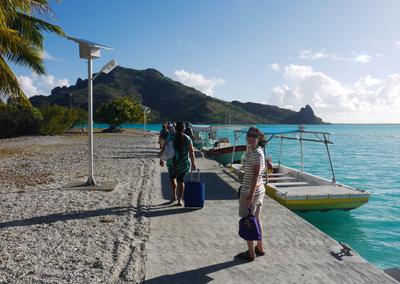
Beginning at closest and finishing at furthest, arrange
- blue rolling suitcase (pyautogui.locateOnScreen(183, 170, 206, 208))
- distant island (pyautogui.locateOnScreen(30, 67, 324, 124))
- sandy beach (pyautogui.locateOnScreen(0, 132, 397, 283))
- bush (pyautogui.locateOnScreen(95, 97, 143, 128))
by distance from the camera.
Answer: sandy beach (pyautogui.locateOnScreen(0, 132, 397, 283)) → blue rolling suitcase (pyautogui.locateOnScreen(183, 170, 206, 208)) → bush (pyautogui.locateOnScreen(95, 97, 143, 128)) → distant island (pyautogui.locateOnScreen(30, 67, 324, 124))

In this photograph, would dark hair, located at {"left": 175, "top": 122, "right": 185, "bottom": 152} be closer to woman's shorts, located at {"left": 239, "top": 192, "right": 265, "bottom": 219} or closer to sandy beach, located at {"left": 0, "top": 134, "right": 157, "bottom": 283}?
sandy beach, located at {"left": 0, "top": 134, "right": 157, "bottom": 283}

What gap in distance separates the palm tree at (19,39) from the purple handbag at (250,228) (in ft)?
26.8

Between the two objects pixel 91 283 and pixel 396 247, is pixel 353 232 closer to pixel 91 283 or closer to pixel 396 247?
pixel 396 247

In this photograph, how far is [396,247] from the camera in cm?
968

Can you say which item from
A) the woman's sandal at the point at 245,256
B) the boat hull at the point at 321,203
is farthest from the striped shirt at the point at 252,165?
the boat hull at the point at 321,203

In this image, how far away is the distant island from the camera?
142875 millimetres

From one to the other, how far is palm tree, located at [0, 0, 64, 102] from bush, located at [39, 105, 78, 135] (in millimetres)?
29049

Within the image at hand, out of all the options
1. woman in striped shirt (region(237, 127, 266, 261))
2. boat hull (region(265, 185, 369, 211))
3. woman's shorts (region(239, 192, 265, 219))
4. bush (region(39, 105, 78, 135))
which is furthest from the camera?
bush (region(39, 105, 78, 135))

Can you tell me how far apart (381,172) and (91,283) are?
92.1 feet

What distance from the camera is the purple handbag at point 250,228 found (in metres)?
4.62

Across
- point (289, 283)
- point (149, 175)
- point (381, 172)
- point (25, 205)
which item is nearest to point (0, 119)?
point (149, 175)

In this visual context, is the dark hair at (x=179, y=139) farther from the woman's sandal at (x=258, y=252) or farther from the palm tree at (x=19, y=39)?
the palm tree at (x=19, y=39)

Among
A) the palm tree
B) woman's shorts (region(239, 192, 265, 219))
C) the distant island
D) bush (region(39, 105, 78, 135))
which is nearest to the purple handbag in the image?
woman's shorts (region(239, 192, 265, 219))

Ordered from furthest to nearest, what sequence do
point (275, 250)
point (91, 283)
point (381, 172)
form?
point (381, 172) < point (275, 250) < point (91, 283)
